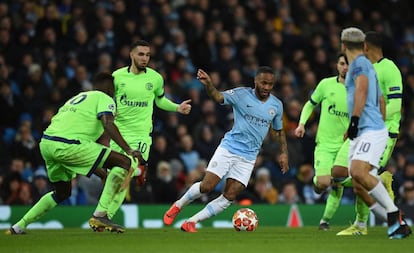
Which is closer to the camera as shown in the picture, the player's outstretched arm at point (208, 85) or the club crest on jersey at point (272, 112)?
the player's outstretched arm at point (208, 85)

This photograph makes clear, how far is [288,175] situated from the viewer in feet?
71.6

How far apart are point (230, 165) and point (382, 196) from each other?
3.22 metres

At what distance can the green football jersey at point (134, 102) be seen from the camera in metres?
15.3

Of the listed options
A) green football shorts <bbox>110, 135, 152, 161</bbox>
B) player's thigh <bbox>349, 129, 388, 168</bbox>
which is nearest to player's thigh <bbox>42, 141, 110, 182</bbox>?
green football shorts <bbox>110, 135, 152, 161</bbox>

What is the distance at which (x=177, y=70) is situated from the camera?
22.3m

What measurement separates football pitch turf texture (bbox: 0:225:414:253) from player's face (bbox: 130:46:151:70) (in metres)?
2.64

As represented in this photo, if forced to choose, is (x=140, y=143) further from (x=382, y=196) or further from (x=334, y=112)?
(x=382, y=196)

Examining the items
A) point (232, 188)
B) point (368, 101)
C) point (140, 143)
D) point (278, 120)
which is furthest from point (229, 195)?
point (368, 101)

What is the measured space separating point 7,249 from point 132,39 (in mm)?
11140

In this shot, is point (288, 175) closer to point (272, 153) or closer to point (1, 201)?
point (272, 153)

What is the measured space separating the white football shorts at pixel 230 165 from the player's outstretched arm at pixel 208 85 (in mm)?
827

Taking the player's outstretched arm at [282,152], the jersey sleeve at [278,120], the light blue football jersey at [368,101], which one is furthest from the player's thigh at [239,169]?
the light blue football jersey at [368,101]

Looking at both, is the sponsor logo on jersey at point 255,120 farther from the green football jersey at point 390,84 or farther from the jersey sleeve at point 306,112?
the green football jersey at point 390,84

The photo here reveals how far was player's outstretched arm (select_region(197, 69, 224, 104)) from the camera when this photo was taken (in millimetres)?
13664
